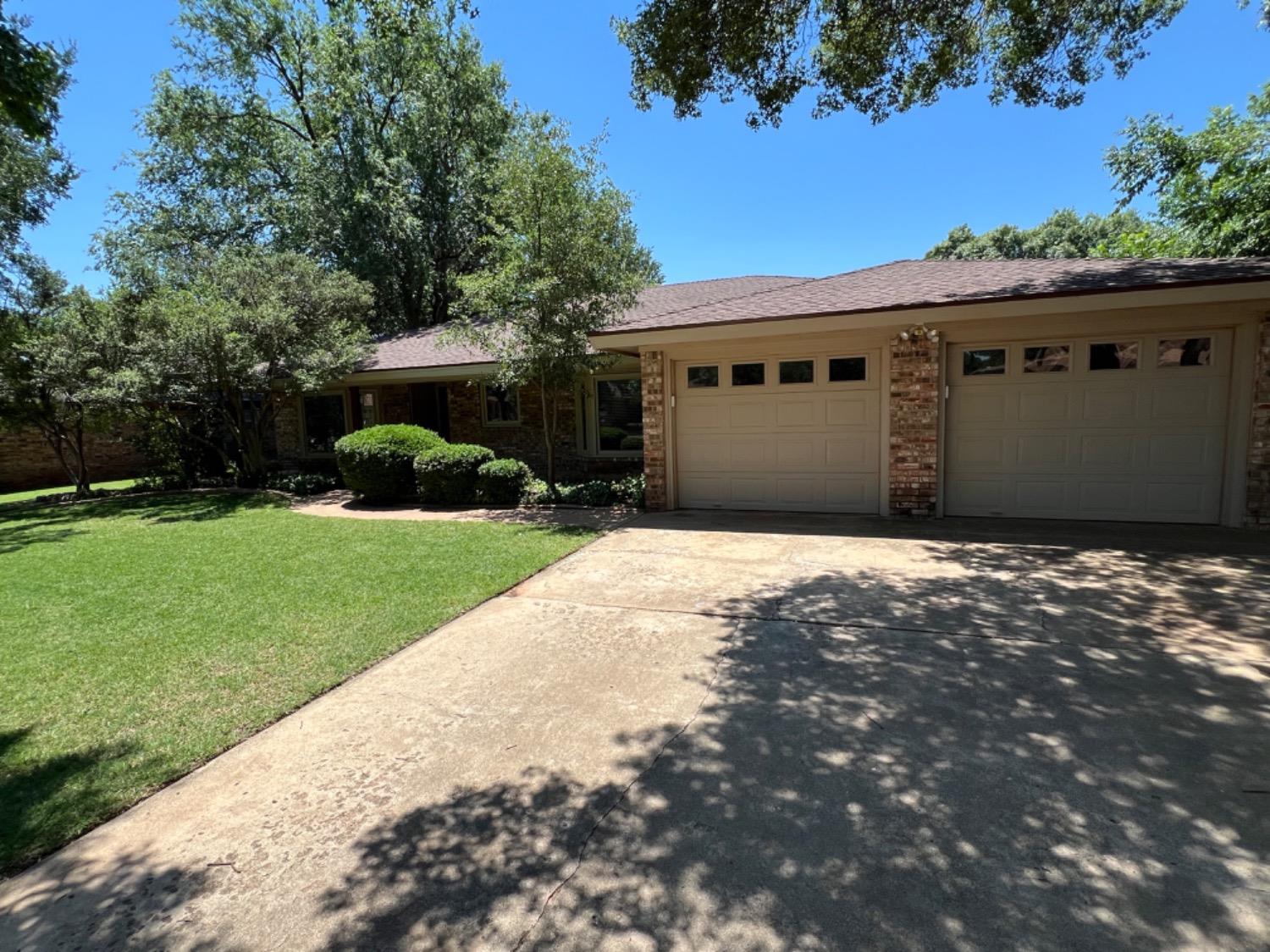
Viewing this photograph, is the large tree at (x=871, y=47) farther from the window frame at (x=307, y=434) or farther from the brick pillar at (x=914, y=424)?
the window frame at (x=307, y=434)

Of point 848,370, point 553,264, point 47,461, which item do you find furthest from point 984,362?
point 47,461

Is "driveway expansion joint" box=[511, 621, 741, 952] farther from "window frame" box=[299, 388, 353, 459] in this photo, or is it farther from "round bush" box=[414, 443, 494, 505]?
"window frame" box=[299, 388, 353, 459]

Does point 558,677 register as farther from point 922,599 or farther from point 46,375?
point 46,375

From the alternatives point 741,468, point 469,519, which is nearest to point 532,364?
point 469,519

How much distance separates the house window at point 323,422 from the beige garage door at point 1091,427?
1381 centimetres

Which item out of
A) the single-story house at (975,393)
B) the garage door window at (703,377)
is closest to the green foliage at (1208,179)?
the single-story house at (975,393)

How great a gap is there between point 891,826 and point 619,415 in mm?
10671

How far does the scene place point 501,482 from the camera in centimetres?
1043

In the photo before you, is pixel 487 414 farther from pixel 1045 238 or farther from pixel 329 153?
pixel 1045 238

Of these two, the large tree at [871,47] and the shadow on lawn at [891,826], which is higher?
the large tree at [871,47]

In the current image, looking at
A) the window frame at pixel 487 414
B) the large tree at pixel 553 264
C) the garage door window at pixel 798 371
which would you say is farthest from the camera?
the window frame at pixel 487 414

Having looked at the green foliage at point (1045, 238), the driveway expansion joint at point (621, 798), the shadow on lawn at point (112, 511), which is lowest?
the driveway expansion joint at point (621, 798)

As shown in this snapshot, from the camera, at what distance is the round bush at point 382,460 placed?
10781 mm

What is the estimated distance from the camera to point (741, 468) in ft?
30.3
